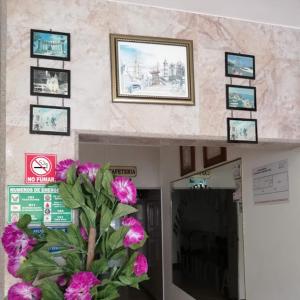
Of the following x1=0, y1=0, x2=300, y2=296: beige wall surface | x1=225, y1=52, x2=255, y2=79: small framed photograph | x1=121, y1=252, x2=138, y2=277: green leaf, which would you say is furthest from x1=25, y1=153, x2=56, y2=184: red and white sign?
x1=225, y1=52, x2=255, y2=79: small framed photograph

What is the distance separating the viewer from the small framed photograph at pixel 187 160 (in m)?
4.75

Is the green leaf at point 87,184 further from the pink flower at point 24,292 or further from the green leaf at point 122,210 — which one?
the pink flower at point 24,292

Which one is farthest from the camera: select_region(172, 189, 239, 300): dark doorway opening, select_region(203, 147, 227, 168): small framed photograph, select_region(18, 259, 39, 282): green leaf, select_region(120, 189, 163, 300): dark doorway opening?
select_region(120, 189, 163, 300): dark doorway opening

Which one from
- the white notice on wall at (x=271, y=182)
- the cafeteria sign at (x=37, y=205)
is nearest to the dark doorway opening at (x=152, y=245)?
the white notice on wall at (x=271, y=182)

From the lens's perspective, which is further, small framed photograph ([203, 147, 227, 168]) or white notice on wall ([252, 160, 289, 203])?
small framed photograph ([203, 147, 227, 168])

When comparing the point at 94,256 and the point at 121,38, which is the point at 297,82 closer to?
the point at 121,38

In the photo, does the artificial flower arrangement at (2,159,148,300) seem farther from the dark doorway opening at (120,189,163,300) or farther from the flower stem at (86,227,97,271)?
the dark doorway opening at (120,189,163,300)

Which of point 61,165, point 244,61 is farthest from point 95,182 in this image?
point 244,61

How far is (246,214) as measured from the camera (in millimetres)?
→ 3463

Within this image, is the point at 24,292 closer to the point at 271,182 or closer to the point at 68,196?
the point at 68,196

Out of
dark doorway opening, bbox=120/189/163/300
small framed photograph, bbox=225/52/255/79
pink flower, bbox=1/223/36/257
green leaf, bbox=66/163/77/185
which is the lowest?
A: dark doorway opening, bbox=120/189/163/300

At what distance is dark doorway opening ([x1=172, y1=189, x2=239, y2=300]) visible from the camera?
3.74m

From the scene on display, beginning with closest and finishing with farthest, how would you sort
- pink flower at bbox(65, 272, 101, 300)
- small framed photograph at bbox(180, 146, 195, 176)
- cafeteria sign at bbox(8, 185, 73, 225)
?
1. pink flower at bbox(65, 272, 101, 300)
2. cafeteria sign at bbox(8, 185, 73, 225)
3. small framed photograph at bbox(180, 146, 195, 176)

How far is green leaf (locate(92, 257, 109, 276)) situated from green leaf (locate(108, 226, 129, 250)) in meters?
0.07
